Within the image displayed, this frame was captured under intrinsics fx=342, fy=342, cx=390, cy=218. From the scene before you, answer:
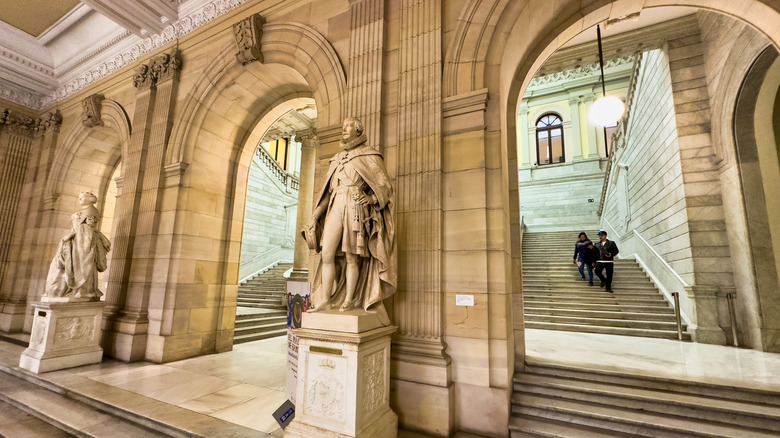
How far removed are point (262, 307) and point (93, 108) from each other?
247 inches

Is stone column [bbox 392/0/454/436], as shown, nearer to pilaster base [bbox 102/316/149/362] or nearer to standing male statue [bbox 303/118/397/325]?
standing male statue [bbox 303/118/397/325]

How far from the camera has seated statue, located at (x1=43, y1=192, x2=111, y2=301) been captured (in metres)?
5.18

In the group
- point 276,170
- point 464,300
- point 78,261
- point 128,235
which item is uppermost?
point 276,170

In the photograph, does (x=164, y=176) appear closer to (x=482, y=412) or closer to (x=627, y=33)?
(x=482, y=412)

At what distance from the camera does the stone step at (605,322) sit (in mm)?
6094

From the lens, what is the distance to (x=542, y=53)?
13.8 feet

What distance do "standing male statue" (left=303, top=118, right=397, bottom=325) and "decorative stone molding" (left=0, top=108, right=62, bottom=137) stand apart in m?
9.95

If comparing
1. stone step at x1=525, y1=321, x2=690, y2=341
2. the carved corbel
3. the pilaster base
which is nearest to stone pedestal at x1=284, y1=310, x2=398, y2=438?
the pilaster base

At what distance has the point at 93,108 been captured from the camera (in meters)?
7.72

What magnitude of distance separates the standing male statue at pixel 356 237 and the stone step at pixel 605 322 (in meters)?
5.03

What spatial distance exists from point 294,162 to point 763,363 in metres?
18.4

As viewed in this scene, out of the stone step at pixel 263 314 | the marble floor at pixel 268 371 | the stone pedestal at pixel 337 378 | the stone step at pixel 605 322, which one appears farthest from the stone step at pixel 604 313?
the stone step at pixel 263 314

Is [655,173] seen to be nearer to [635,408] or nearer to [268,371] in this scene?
[635,408]

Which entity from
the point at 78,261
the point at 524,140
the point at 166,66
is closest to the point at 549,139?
the point at 524,140
